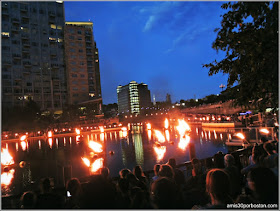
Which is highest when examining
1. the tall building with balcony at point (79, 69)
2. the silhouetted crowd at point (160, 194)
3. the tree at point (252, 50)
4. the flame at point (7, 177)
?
the tall building with balcony at point (79, 69)

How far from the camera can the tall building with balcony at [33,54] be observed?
225ft

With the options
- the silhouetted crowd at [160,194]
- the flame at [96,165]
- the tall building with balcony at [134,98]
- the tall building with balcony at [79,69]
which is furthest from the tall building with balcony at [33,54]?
the tall building with balcony at [134,98]

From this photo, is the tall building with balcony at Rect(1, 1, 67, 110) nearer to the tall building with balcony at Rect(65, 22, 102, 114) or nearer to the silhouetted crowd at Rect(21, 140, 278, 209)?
the tall building with balcony at Rect(65, 22, 102, 114)

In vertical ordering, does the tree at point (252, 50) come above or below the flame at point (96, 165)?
above

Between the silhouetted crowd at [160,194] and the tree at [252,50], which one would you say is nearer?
the silhouetted crowd at [160,194]

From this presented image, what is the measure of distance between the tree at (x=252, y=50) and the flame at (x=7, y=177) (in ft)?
47.5

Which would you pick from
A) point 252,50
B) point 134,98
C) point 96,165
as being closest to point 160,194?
point 252,50

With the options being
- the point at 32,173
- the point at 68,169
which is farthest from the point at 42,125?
the point at 68,169

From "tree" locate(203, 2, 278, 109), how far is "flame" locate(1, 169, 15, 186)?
1448cm

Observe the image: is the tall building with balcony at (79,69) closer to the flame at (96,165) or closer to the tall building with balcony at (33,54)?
the tall building with balcony at (33,54)

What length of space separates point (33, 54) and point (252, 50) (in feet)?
265

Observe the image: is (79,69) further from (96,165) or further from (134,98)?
(134,98)

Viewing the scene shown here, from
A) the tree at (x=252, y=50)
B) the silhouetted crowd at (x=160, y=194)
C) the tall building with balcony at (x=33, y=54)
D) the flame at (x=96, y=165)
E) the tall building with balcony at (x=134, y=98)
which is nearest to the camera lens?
the silhouetted crowd at (x=160, y=194)

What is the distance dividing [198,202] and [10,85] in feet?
249
